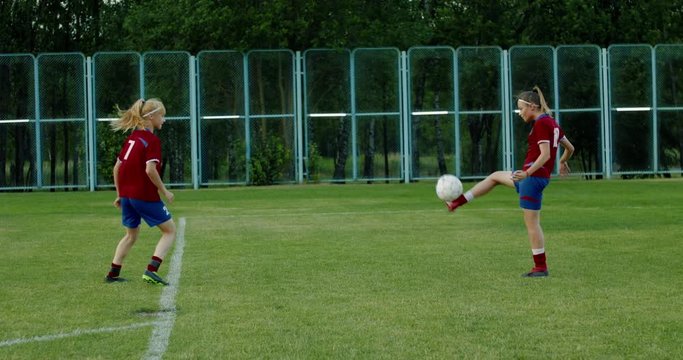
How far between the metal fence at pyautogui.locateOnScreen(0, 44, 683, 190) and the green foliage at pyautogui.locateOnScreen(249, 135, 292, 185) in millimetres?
40

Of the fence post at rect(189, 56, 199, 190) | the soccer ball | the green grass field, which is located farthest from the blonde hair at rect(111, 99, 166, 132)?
the fence post at rect(189, 56, 199, 190)

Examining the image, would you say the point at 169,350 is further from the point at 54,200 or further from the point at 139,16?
the point at 139,16

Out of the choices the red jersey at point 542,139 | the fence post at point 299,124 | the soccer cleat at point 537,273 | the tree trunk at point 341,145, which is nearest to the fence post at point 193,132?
the fence post at point 299,124

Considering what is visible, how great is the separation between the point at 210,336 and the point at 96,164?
29363 mm

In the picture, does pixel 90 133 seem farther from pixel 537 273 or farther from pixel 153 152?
pixel 537 273

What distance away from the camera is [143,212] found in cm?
1150

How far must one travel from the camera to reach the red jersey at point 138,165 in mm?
11375

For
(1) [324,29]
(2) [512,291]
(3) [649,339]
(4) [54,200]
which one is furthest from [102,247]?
(1) [324,29]

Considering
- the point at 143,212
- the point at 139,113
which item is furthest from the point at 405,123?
the point at 139,113

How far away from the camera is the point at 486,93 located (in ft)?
124

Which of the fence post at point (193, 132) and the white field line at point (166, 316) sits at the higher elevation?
the fence post at point (193, 132)

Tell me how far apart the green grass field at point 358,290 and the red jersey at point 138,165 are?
2.62 feet

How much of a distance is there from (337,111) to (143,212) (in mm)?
26143

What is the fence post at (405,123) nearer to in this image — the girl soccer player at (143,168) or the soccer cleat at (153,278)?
the girl soccer player at (143,168)
